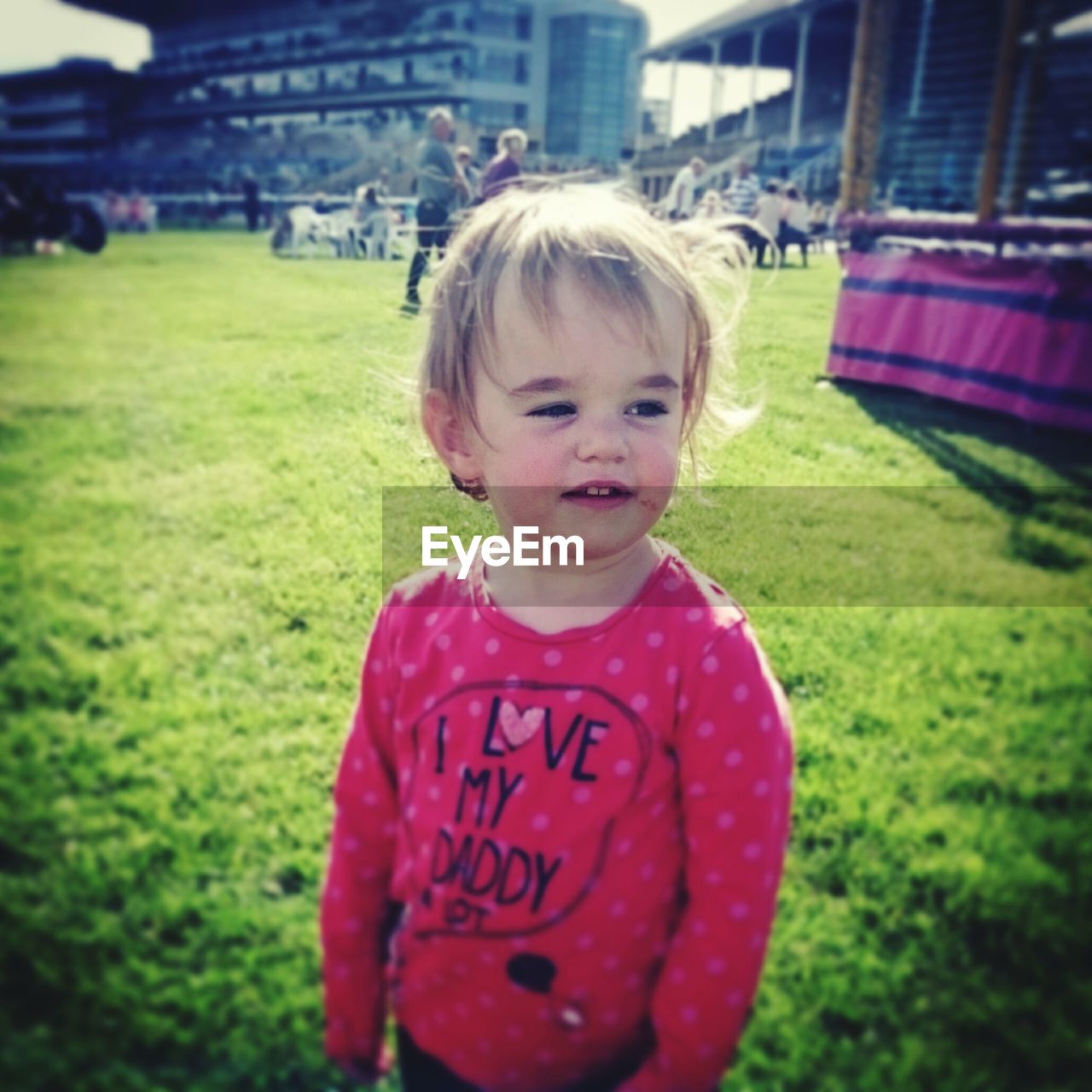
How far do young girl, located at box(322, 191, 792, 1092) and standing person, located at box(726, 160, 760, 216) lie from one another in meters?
0.86

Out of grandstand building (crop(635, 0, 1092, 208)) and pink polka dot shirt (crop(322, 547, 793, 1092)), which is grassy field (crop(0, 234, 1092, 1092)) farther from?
grandstand building (crop(635, 0, 1092, 208))

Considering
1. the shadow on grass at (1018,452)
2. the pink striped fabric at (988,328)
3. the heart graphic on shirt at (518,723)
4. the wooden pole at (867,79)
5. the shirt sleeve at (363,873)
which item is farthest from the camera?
the pink striped fabric at (988,328)

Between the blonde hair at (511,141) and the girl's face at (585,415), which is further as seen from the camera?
the blonde hair at (511,141)

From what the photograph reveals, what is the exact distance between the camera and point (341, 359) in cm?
164

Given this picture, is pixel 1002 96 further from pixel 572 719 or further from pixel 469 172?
pixel 572 719

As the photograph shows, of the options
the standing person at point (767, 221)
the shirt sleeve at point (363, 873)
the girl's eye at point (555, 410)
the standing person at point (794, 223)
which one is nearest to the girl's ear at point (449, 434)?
the girl's eye at point (555, 410)

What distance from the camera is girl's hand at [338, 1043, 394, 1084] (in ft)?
4.10

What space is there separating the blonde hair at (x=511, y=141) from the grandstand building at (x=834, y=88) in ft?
1.04

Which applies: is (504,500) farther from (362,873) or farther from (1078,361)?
(1078,361)

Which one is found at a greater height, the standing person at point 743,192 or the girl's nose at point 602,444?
the standing person at point 743,192

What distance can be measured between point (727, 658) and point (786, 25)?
2839 millimetres

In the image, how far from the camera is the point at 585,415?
911mm

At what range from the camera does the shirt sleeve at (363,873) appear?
1170mm

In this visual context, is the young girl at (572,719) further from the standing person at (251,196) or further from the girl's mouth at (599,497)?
the standing person at (251,196)
